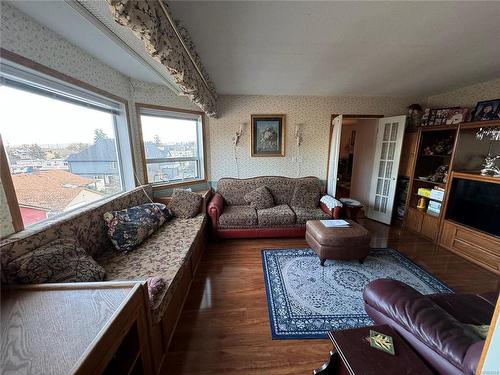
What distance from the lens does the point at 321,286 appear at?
202 cm

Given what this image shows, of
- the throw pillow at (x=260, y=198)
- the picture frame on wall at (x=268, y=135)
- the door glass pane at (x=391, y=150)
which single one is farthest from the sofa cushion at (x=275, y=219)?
the door glass pane at (x=391, y=150)

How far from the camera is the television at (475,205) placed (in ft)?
7.39

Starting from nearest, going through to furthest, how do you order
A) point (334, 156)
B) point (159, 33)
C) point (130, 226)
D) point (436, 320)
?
point (436, 320) → point (159, 33) → point (130, 226) → point (334, 156)

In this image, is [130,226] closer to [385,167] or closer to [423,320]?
[423,320]

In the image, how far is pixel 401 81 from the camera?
106 inches

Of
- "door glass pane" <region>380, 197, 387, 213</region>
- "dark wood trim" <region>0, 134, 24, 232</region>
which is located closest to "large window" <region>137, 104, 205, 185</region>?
"dark wood trim" <region>0, 134, 24, 232</region>

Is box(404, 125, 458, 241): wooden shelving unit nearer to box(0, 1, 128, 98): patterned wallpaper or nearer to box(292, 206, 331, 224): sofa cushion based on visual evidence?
box(292, 206, 331, 224): sofa cushion

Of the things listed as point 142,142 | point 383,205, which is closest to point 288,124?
point 383,205

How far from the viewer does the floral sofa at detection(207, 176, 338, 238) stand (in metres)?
2.95

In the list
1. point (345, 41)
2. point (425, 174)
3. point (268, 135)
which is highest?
point (345, 41)

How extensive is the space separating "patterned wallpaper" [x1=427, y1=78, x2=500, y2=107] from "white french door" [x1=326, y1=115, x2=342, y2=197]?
173 centimetres

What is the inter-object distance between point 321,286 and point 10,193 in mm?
2615

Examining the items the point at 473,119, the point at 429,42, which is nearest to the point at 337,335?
the point at 429,42

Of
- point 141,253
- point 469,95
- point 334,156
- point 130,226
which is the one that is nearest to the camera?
point 141,253
